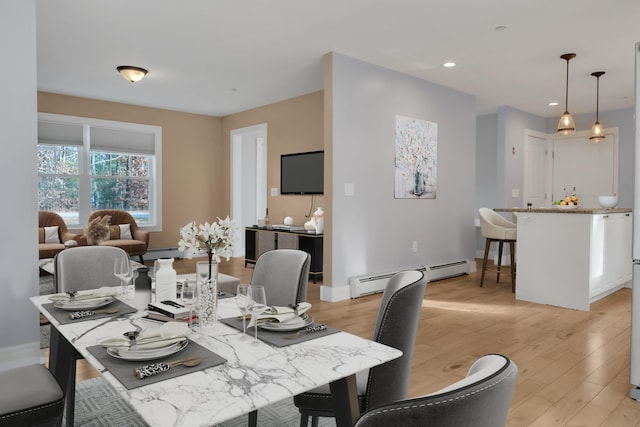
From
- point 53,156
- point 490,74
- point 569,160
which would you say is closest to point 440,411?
point 490,74

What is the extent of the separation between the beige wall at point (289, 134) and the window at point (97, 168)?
1.86m

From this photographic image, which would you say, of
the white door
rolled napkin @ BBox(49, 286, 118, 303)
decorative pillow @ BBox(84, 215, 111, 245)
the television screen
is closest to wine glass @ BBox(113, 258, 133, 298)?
rolled napkin @ BBox(49, 286, 118, 303)

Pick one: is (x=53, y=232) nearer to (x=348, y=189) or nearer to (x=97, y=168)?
(x=97, y=168)

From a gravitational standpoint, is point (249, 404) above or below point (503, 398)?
below

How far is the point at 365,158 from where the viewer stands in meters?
4.98

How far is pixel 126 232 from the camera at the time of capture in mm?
6996

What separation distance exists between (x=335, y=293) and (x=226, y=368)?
359cm

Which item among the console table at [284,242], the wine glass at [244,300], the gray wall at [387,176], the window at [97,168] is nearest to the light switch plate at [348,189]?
the gray wall at [387,176]

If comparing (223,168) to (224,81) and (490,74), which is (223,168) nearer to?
(224,81)

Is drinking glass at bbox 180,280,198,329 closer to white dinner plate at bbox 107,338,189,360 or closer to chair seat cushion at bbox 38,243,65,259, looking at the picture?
white dinner plate at bbox 107,338,189,360

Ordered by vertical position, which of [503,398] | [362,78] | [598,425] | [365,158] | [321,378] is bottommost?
[598,425]

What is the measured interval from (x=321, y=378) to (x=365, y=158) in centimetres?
401

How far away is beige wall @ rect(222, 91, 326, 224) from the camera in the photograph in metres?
6.40

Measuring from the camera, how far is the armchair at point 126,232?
6.70 m
